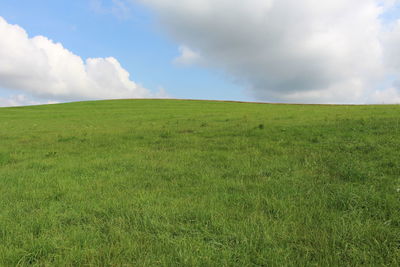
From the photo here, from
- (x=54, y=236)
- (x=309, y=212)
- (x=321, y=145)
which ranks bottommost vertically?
(x=54, y=236)

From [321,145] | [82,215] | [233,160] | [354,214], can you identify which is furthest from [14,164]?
[321,145]

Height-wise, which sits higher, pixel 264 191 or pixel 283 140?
pixel 283 140

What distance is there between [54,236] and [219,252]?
2.41 metres

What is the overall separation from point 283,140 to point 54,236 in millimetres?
7691

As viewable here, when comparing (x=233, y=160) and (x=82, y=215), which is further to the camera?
(x=233, y=160)

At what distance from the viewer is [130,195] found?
4492mm

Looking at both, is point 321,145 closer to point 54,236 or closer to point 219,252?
point 219,252

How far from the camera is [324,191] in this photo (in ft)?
14.4

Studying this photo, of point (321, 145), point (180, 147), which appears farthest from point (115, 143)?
point (321, 145)

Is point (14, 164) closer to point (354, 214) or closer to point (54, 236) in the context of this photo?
point (54, 236)

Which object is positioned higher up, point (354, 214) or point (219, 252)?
point (354, 214)

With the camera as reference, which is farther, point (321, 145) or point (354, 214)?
point (321, 145)

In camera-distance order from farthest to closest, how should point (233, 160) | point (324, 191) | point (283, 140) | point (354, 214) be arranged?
point (283, 140) → point (233, 160) → point (324, 191) → point (354, 214)

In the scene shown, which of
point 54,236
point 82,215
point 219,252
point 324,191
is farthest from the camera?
point 324,191
